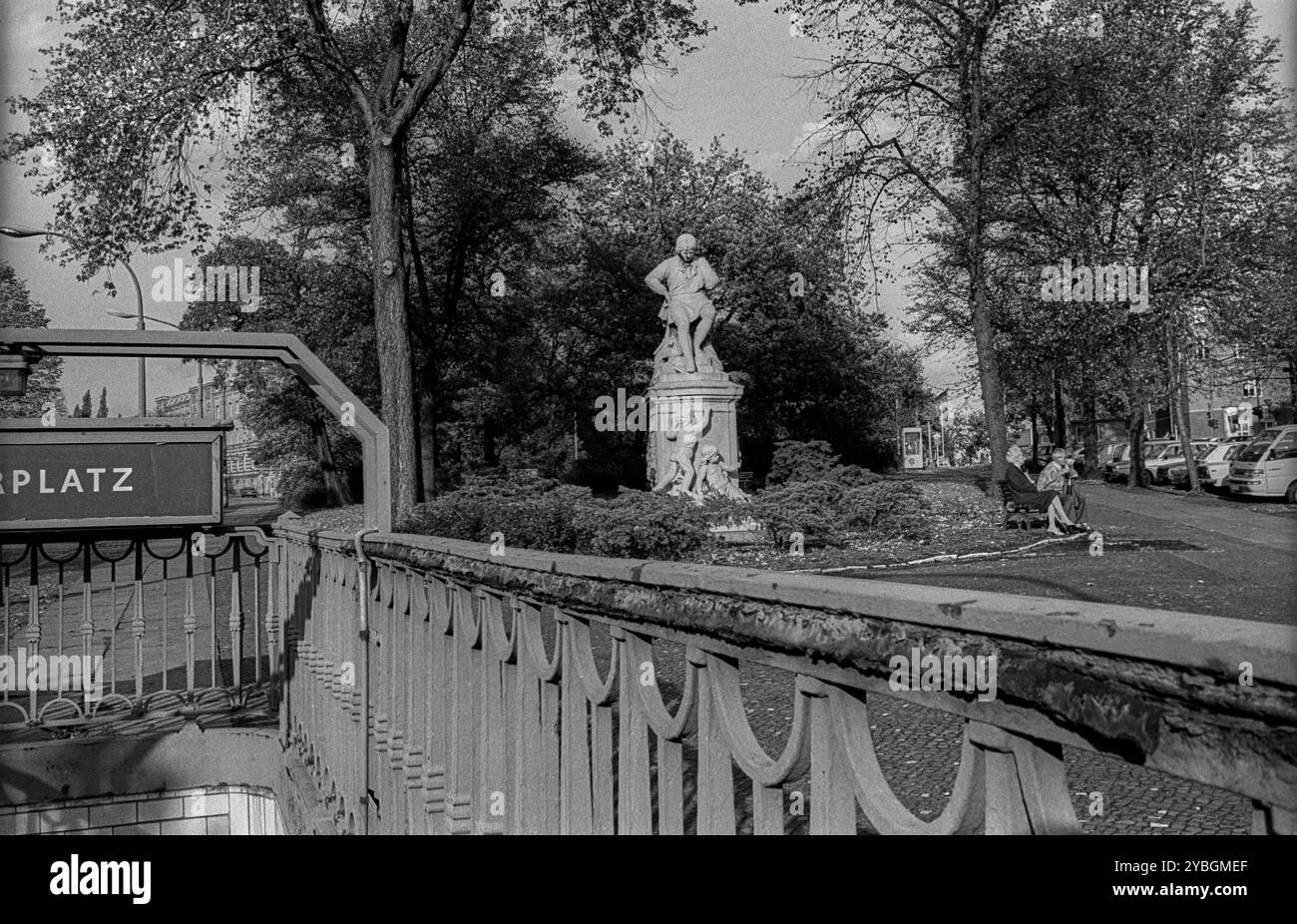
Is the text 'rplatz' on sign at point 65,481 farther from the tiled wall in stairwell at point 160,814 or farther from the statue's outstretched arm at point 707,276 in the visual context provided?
the statue's outstretched arm at point 707,276

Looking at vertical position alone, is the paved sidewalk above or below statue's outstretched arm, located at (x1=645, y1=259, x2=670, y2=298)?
below

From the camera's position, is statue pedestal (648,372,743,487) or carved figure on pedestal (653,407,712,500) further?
statue pedestal (648,372,743,487)

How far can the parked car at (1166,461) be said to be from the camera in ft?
126

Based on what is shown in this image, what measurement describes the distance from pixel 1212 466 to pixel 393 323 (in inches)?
1113

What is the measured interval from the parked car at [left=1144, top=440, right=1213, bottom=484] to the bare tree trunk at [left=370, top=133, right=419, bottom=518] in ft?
103

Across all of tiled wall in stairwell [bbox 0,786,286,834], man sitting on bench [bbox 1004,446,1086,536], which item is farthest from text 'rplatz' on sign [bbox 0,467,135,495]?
man sitting on bench [bbox 1004,446,1086,536]

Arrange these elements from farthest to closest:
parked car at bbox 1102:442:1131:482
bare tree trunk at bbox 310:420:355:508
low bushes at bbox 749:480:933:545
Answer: parked car at bbox 1102:442:1131:482 < bare tree trunk at bbox 310:420:355:508 < low bushes at bbox 749:480:933:545

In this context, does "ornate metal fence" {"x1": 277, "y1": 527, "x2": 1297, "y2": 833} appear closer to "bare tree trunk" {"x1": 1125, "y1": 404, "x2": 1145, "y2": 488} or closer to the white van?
the white van

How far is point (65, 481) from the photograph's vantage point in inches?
155

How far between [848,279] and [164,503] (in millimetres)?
19893

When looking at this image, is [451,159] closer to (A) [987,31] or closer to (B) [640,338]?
(B) [640,338]

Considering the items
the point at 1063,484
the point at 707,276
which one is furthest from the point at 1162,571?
the point at 707,276

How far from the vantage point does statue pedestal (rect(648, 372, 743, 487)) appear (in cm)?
1847
